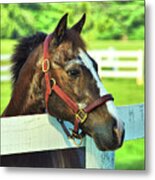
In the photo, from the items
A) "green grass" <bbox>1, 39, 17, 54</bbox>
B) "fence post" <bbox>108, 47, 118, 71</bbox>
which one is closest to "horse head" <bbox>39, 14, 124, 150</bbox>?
"fence post" <bbox>108, 47, 118, 71</bbox>

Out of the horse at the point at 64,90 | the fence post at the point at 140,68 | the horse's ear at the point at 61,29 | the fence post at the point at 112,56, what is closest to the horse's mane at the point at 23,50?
the horse at the point at 64,90

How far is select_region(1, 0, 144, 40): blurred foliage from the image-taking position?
463 centimetres

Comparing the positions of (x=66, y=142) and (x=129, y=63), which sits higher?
(x=129, y=63)

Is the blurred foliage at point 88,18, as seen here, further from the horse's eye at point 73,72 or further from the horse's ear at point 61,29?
the horse's eye at point 73,72

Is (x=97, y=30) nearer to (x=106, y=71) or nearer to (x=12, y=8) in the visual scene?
(x=106, y=71)

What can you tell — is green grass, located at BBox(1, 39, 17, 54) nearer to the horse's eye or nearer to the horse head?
the horse head

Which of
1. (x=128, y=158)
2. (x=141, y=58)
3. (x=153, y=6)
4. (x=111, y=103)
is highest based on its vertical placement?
(x=153, y=6)

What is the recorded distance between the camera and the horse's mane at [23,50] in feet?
15.5

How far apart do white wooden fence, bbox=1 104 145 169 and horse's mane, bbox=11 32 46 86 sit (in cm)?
31

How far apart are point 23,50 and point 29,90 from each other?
0.91ft

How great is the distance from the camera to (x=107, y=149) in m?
4.62

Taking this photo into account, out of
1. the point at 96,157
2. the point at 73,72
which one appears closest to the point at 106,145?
the point at 96,157

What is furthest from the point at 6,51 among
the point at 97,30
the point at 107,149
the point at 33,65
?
the point at 107,149

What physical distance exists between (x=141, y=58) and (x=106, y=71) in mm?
250
